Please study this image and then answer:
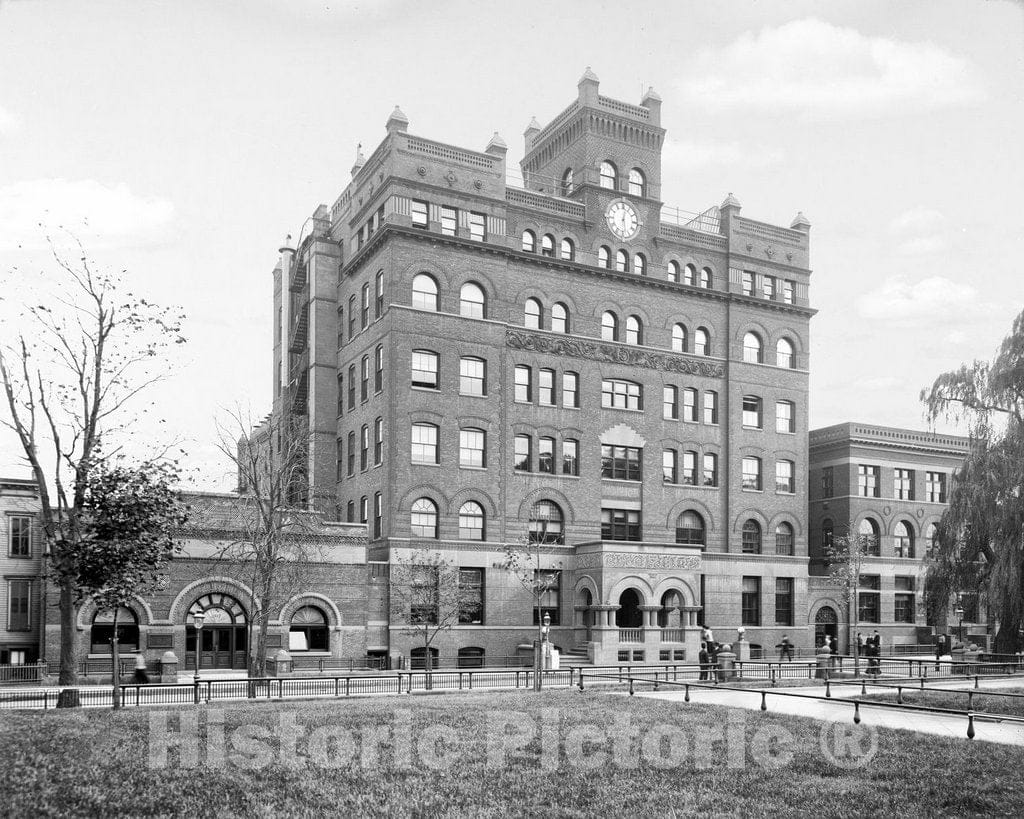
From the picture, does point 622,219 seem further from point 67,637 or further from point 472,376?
point 67,637

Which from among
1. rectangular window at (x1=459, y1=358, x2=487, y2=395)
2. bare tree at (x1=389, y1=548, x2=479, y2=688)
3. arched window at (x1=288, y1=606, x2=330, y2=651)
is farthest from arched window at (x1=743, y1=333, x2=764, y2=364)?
arched window at (x1=288, y1=606, x2=330, y2=651)

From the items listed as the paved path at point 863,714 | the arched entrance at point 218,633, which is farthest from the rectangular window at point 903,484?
the arched entrance at point 218,633

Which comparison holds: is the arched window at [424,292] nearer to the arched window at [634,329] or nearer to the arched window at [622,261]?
the arched window at [622,261]

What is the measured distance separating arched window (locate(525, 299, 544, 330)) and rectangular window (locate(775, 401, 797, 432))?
15.7 m

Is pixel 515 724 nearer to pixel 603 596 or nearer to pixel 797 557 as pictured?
pixel 603 596

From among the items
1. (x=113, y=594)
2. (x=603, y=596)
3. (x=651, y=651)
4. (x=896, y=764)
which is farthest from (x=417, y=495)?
(x=896, y=764)

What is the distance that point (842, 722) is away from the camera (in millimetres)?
23406

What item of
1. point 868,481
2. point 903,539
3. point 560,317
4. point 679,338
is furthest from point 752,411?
point 903,539

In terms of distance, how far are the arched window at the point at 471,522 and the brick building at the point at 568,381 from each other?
0.23ft

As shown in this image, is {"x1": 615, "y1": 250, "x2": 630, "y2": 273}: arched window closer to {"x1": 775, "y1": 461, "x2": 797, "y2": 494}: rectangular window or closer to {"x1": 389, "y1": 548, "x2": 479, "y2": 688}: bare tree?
{"x1": 775, "y1": 461, "x2": 797, "y2": 494}: rectangular window

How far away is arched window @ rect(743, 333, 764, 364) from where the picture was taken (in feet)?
190

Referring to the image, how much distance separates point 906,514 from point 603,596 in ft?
85.1

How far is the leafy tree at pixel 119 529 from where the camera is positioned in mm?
25328

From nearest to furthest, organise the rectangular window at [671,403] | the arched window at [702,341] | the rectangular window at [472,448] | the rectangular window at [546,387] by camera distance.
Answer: the rectangular window at [472,448] → the rectangular window at [546,387] → the rectangular window at [671,403] → the arched window at [702,341]
